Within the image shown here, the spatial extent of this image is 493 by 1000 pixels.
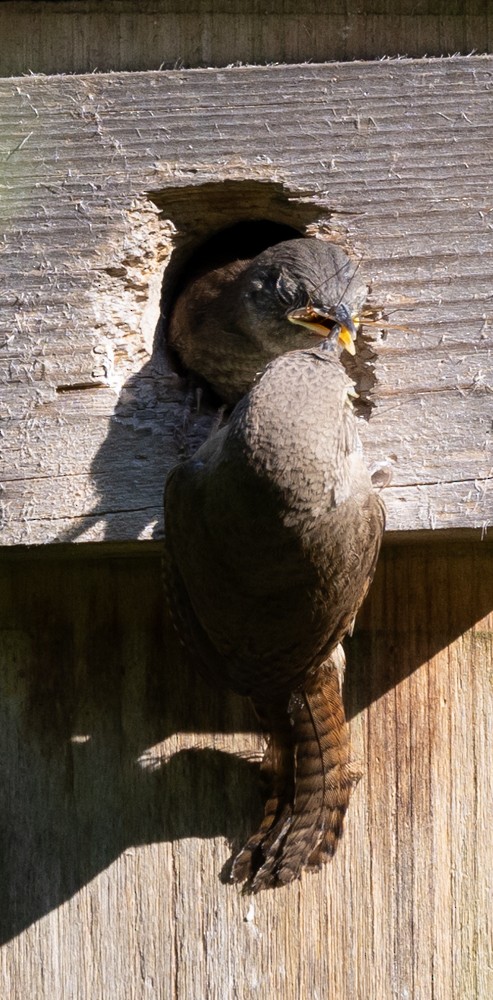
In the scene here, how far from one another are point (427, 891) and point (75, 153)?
1781 millimetres

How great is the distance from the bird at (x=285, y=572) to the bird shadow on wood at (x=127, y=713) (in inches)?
5.6

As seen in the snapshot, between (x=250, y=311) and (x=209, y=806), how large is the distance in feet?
4.07

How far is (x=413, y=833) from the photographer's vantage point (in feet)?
9.66

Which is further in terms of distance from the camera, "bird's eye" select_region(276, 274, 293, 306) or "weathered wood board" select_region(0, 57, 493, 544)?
"bird's eye" select_region(276, 274, 293, 306)

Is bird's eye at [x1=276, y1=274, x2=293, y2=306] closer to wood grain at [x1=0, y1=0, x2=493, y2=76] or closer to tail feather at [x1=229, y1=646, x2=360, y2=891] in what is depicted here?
wood grain at [x1=0, y1=0, x2=493, y2=76]

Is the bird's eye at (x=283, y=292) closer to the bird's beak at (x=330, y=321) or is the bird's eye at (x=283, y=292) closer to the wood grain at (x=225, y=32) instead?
the bird's beak at (x=330, y=321)

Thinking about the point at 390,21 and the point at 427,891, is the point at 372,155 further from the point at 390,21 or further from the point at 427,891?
the point at 427,891

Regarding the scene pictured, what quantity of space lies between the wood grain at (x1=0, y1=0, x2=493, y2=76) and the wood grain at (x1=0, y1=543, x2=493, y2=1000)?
1.24m

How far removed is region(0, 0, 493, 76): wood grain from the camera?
322cm

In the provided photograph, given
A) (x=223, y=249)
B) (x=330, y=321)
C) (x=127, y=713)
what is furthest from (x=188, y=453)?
(x=223, y=249)

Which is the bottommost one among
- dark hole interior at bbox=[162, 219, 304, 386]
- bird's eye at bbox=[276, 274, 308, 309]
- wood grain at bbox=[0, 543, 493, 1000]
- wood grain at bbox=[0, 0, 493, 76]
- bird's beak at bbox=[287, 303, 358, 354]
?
wood grain at bbox=[0, 543, 493, 1000]

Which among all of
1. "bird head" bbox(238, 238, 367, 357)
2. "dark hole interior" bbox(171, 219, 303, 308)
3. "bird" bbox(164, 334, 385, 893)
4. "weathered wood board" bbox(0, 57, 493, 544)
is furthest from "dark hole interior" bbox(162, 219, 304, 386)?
"bird" bbox(164, 334, 385, 893)

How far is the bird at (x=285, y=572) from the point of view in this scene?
88.3 inches

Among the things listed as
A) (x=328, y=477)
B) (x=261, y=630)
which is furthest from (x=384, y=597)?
(x=328, y=477)
